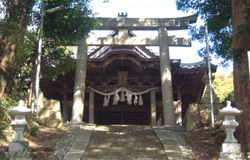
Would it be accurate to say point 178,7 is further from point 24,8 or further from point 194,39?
point 24,8

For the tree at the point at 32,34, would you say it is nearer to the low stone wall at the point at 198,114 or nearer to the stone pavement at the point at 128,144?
the stone pavement at the point at 128,144

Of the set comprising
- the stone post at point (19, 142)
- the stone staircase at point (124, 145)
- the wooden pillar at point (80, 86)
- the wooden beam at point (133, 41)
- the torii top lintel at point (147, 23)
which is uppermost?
the torii top lintel at point (147, 23)

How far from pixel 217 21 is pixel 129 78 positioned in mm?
6716

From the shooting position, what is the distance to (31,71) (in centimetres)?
1357

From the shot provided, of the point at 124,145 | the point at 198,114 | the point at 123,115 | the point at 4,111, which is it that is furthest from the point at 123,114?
the point at 4,111

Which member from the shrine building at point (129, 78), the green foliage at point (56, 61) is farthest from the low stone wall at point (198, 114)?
the green foliage at point (56, 61)

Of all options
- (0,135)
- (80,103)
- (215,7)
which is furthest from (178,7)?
(0,135)

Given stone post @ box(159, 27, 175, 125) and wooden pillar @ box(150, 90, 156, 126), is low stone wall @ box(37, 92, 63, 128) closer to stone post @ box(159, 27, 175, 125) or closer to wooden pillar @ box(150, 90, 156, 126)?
stone post @ box(159, 27, 175, 125)

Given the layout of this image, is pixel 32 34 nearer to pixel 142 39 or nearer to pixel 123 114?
pixel 142 39

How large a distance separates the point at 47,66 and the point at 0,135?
496 centimetres

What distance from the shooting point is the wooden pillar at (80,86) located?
48.0 feet

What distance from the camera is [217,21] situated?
43.7 ft

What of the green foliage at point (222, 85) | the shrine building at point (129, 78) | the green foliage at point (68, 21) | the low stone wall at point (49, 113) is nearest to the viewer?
the green foliage at point (68, 21)

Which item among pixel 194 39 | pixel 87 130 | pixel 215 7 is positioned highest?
pixel 215 7
